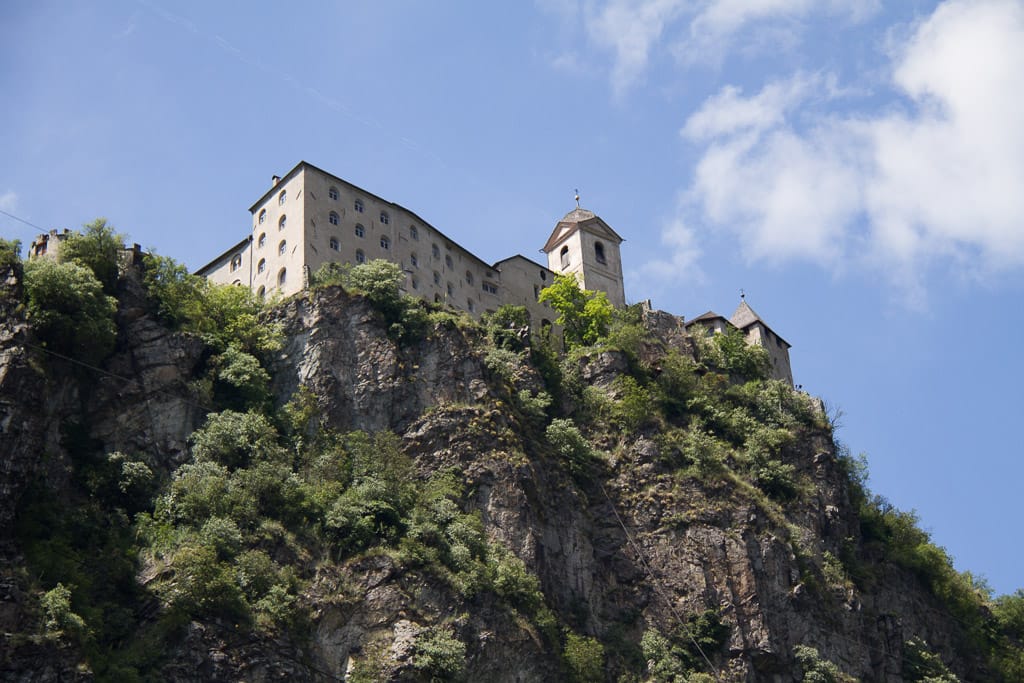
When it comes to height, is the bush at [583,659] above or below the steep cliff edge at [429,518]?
below

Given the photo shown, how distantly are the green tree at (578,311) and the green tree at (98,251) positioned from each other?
Result: 27304 mm

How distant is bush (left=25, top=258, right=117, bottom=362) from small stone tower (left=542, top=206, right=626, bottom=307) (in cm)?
3717

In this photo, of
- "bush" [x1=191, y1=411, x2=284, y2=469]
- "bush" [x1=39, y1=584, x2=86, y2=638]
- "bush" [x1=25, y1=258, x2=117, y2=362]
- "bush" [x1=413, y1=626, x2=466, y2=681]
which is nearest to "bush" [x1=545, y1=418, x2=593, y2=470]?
"bush" [x1=191, y1=411, x2=284, y2=469]

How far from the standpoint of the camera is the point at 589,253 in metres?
86.9

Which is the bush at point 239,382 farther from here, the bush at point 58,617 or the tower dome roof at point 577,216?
the tower dome roof at point 577,216

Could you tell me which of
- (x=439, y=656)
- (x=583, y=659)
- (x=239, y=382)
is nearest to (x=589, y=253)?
(x=239, y=382)

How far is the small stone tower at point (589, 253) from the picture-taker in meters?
85.7

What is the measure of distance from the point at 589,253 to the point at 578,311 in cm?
1009

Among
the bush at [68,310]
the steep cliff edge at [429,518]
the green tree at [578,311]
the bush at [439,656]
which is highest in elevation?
the green tree at [578,311]

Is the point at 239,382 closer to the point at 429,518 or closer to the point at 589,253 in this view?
the point at 429,518

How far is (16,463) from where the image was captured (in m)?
44.7

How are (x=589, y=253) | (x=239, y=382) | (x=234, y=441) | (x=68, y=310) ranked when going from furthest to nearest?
(x=589, y=253), (x=239, y=382), (x=234, y=441), (x=68, y=310)

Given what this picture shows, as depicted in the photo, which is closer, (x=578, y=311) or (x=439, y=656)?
(x=439, y=656)

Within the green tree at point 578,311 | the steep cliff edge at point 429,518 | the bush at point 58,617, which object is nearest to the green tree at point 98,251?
the steep cliff edge at point 429,518
